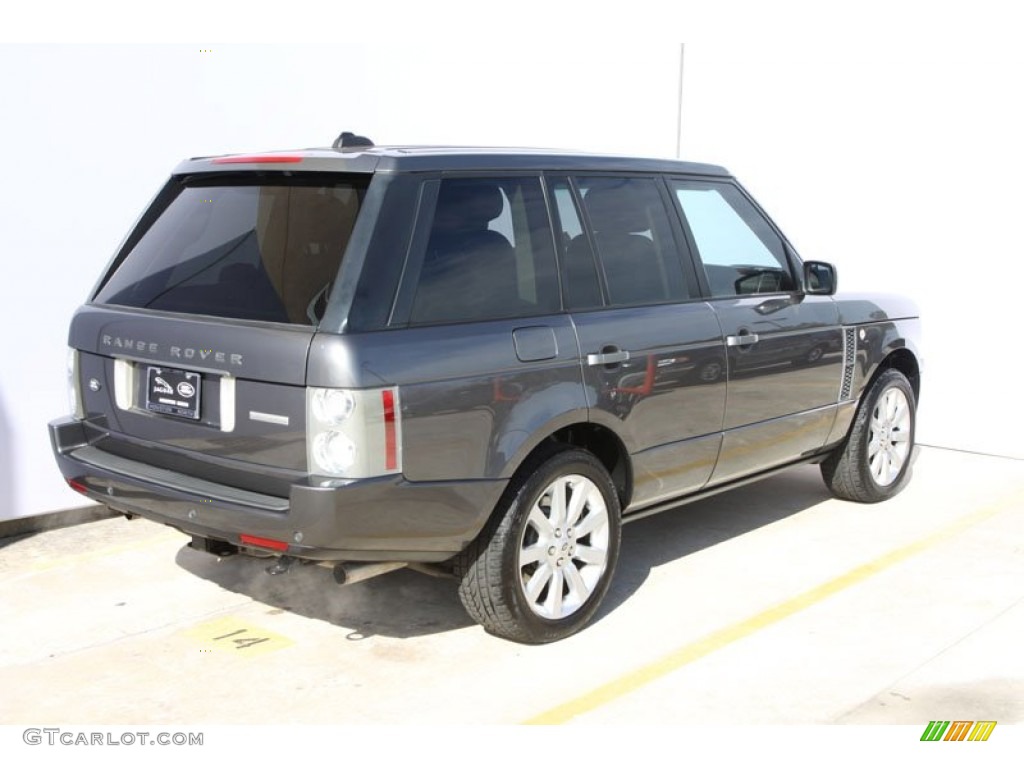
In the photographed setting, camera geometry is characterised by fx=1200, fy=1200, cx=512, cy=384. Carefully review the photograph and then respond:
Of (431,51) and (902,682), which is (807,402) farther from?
(431,51)

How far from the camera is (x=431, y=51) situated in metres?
7.75

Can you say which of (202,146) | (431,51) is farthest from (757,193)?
(202,146)

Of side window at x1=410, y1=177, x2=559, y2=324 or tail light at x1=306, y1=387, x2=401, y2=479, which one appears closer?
tail light at x1=306, y1=387, x2=401, y2=479

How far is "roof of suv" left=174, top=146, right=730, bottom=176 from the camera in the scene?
4.20 metres

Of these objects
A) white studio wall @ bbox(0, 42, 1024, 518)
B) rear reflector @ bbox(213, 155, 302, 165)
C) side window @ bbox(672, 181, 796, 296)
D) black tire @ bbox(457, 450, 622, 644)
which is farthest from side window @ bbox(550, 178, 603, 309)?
white studio wall @ bbox(0, 42, 1024, 518)

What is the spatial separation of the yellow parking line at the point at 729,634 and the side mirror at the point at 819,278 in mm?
1337

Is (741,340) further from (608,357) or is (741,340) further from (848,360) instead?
(848,360)

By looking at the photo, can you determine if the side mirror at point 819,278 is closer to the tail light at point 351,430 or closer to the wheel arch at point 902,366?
the wheel arch at point 902,366

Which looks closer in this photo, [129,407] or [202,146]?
[129,407]

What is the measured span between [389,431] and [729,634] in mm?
1765

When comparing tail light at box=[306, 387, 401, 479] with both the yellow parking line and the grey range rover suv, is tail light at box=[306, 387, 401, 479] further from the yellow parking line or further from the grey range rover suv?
the yellow parking line

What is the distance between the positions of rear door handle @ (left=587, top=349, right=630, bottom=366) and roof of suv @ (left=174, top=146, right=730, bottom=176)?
0.77 metres

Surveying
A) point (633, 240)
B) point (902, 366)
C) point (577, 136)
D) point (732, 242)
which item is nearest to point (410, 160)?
point (633, 240)

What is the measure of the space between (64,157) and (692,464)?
11.4 ft
